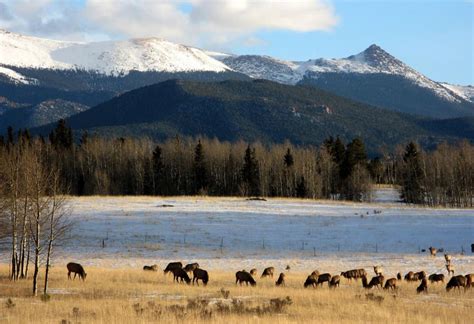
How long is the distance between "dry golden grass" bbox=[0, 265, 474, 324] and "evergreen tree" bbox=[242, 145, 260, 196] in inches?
3440

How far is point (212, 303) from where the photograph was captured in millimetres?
24562

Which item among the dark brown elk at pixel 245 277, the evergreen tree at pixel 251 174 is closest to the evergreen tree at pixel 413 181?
the evergreen tree at pixel 251 174

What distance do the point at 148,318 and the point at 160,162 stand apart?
105331 millimetres

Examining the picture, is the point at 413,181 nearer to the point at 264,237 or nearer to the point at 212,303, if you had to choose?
the point at 264,237

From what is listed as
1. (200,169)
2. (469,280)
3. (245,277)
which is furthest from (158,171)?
(469,280)

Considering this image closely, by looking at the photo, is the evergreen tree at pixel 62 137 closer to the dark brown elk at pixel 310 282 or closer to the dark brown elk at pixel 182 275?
the dark brown elk at pixel 182 275

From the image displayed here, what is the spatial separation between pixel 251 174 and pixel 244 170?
1.56 meters

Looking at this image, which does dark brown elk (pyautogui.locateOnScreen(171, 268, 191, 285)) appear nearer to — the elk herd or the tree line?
the elk herd

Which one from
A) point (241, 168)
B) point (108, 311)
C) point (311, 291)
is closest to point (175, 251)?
point (311, 291)

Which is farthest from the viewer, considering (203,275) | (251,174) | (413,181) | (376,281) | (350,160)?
(251,174)

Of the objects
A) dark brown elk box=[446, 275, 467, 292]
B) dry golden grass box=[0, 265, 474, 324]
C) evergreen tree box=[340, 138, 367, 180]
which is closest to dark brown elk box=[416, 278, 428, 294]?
dry golden grass box=[0, 265, 474, 324]

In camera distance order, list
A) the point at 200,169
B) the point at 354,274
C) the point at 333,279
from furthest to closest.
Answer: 1. the point at 200,169
2. the point at 354,274
3. the point at 333,279

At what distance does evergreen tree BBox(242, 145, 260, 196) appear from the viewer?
122 m

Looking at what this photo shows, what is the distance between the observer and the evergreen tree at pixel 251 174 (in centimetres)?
12175
